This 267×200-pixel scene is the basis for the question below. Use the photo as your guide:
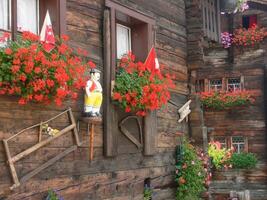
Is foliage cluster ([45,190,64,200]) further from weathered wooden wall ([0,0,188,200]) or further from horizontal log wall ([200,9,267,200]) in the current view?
horizontal log wall ([200,9,267,200])

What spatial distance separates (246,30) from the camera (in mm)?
17203

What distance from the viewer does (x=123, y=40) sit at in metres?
7.36

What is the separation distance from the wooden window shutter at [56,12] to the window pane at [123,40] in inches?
61.9

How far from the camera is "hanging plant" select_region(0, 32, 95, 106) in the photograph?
4625 mm

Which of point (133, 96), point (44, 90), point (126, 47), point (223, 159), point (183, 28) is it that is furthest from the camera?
point (223, 159)

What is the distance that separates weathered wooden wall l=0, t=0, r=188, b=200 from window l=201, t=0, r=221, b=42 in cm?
96

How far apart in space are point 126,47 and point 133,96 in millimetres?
1318

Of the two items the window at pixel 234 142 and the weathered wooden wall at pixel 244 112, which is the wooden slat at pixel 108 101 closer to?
the weathered wooden wall at pixel 244 112

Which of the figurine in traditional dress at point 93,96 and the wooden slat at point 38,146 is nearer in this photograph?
the wooden slat at point 38,146

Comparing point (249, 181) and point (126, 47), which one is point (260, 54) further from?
point (126, 47)

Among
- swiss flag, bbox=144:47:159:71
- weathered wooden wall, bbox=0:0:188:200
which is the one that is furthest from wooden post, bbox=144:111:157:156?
swiss flag, bbox=144:47:159:71

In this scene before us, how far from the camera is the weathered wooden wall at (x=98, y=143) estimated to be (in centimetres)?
514

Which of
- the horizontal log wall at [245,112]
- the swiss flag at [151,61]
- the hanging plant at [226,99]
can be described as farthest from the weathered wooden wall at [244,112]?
the swiss flag at [151,61]

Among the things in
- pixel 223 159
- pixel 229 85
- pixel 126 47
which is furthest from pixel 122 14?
pixel 229 85
